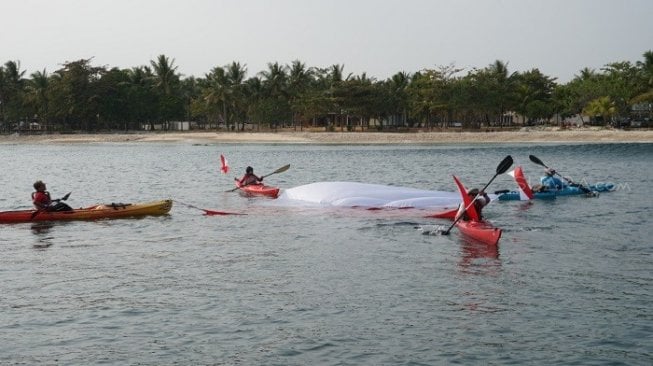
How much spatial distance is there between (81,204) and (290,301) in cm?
2381

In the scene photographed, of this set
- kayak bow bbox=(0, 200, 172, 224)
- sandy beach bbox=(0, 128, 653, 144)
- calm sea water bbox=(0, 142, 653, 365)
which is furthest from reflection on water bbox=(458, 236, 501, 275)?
sandy beach bbox=(0, 128, 653, 144)

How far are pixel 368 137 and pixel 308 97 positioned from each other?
11.5 metres

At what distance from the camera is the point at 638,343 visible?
12.1 m

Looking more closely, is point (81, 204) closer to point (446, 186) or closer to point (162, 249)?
point (162, 249)

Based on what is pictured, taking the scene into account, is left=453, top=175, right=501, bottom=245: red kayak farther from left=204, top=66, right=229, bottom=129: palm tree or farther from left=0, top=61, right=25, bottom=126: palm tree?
left=0, top=61, right=25, bottom=126: palm tree

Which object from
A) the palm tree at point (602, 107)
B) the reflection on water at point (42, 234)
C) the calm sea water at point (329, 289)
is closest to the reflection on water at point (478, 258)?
the calm sea water at point (329, 289)

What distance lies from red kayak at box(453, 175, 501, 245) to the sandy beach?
2805 inches

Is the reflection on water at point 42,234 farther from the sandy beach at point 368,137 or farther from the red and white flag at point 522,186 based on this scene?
the sandy beach at point 368,137

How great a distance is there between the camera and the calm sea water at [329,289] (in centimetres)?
1220

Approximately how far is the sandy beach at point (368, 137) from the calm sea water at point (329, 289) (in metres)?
63.3

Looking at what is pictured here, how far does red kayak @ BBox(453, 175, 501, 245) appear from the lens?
66.3 ft

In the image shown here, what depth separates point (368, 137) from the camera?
10500 centimetres

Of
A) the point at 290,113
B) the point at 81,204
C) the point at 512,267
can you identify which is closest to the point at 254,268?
the point at 512,267

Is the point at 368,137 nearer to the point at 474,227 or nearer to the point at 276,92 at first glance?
the point at 276,92
